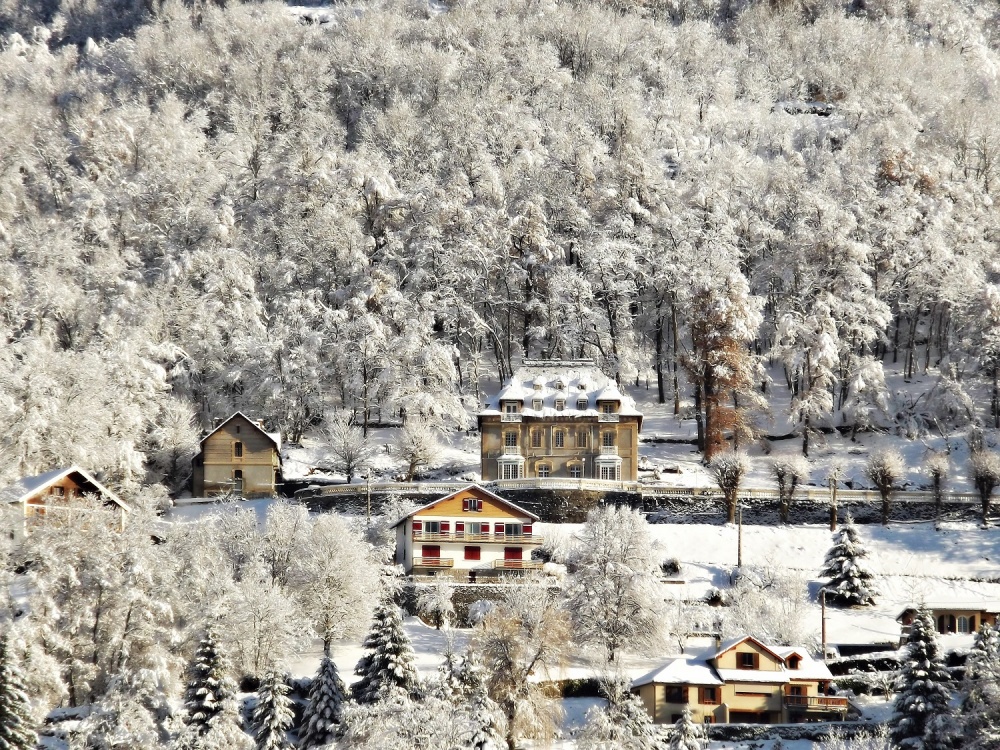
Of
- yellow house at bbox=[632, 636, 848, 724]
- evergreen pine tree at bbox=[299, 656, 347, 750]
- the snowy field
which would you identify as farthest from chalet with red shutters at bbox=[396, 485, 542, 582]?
evergreen pine tree at bbox=[299, 656, 347, 750]

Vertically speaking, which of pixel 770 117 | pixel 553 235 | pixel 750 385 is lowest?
pixel 750 385

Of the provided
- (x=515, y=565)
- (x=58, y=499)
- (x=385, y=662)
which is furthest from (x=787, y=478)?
(x=58, y=499)

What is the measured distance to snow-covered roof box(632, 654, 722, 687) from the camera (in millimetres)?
54281

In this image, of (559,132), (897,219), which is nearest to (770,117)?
(559,132)

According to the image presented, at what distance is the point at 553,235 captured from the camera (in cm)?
9406

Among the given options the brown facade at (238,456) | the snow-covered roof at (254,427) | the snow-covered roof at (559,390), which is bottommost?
the brown facade at (238,456)

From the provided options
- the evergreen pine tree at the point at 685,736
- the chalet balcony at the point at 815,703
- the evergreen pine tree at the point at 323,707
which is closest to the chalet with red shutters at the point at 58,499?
the evergreen pine tree at the point at 323,707

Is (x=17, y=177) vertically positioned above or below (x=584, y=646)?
above

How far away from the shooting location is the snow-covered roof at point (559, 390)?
76.1 m

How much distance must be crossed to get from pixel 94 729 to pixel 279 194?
60658mm

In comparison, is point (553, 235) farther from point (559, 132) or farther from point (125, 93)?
point (125, 93)

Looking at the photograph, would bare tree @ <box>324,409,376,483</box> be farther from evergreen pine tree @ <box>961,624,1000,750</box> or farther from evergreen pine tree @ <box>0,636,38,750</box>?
evergreen pine tree @ <box>961,624,1000,750</box>

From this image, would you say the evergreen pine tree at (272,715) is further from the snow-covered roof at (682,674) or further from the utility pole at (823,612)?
the utility pole at (823,612)

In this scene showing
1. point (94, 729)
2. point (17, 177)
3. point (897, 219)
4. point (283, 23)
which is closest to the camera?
point (94, 729)
